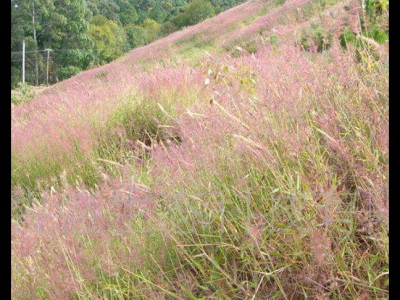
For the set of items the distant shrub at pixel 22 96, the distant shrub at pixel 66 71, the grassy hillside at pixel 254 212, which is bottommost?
the distant shrub at pixel 66 71

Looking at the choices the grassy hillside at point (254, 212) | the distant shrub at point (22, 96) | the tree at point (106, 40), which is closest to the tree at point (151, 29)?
the tree at point (106, 40)

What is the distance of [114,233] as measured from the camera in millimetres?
2008

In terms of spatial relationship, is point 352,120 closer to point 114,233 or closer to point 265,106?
point 265,106

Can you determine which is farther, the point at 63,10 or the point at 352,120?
the point at 63,10

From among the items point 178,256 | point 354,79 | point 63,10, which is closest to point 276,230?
point 178,256

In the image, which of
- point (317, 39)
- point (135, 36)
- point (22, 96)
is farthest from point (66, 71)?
point (317, 39)

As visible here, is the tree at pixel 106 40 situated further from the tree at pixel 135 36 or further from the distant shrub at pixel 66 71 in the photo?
the distant shrub at pixel 66 71

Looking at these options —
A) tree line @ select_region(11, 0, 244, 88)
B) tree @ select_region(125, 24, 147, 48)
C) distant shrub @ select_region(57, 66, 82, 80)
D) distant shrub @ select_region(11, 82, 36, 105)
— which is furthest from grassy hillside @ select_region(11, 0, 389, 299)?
tree @ select_region(125, 24, 147, 48)

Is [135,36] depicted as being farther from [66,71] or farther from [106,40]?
[66,71]

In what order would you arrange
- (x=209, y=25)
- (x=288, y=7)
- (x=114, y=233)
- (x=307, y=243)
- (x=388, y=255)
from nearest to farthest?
(x=388, y=255) < (x=307, y=243) < (x=114, y=233) < (x=288, y=7) < (x=209, y=25)

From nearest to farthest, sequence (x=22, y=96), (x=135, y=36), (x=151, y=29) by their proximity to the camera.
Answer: (x=22, y=96), (x=135, y=36), (x=151, y=29)

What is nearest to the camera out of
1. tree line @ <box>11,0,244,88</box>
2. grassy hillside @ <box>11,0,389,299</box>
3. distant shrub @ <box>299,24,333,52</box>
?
grassy hillside @ <box>11,0,389,299</box>

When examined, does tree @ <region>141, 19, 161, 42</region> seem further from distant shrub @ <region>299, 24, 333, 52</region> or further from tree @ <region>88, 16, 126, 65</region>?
distant shrub @ <region>299, 24, 333, 52</region>

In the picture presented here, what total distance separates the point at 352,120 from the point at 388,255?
688 mm
